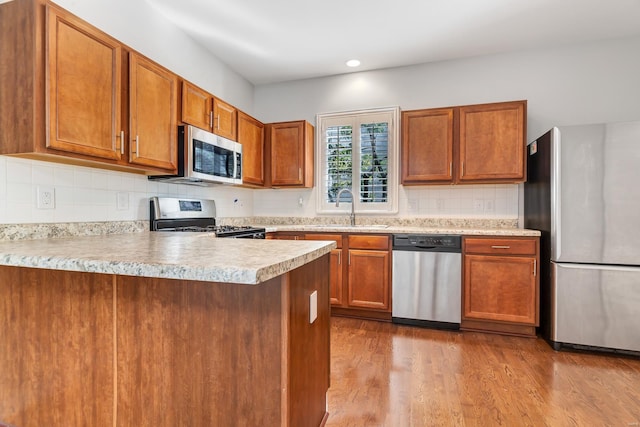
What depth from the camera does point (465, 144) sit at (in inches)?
122

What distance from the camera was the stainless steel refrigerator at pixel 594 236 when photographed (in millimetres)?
2359

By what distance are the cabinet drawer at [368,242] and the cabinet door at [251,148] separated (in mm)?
1254

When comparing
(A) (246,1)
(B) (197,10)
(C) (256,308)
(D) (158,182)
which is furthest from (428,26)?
(C) (256,308)

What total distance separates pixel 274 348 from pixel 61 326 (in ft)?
3.00

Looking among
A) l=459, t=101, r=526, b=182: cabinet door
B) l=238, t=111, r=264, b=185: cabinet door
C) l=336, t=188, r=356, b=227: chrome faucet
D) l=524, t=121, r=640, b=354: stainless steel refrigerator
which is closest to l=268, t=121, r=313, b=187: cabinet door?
l=238, t=111, r=264, b=185: cabinet door

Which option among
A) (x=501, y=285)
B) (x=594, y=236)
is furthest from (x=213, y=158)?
(x=594, y=236)

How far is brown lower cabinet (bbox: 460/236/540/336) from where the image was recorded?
2725 millimetres

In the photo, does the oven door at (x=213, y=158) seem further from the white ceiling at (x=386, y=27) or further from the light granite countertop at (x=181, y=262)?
the light granite countertop at (x=181, y=262)

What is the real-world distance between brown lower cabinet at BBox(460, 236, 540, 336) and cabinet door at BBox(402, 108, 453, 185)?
2.48ft

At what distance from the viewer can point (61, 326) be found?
4.32ft

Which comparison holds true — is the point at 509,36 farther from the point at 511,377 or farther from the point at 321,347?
the point at 321,347

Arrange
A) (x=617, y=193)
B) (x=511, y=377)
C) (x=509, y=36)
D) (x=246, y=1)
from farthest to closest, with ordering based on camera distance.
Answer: (x=509, y=36)
(x=246, y=1)
(x=617, y=193)
(x=511, y=377)

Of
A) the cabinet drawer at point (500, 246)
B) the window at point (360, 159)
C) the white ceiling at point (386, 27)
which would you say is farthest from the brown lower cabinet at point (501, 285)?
the white ceiling at point (386, 27)

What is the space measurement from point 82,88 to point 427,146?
9.04ft
